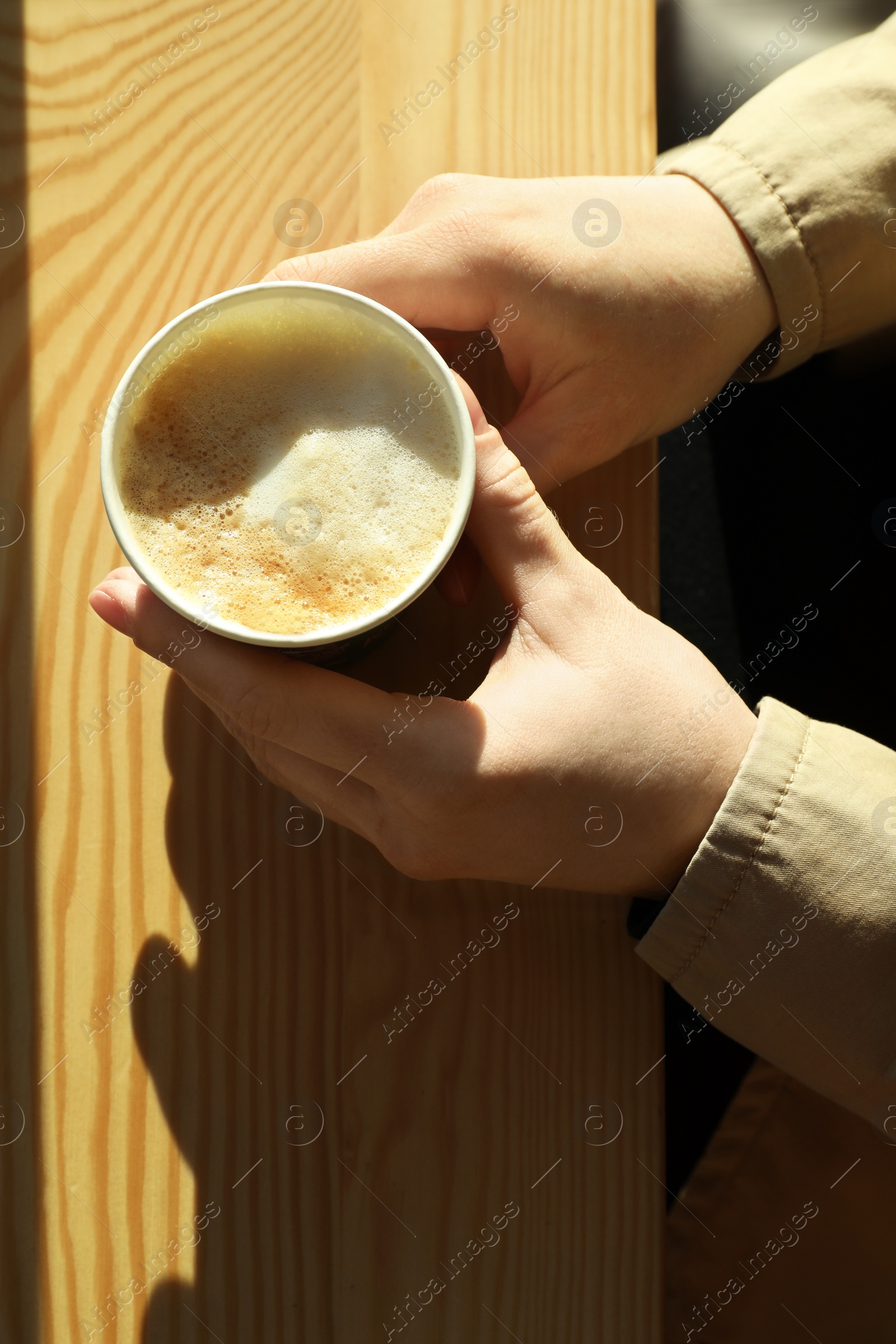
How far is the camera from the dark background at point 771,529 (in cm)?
134

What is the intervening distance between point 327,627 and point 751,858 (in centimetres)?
44

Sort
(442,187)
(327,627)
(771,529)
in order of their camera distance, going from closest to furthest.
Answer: (327,627) → (442,187) → (771,529)

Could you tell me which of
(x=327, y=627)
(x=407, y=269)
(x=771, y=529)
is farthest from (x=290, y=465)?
(x=771, y=529)

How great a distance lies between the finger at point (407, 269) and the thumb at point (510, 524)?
0.55 feet

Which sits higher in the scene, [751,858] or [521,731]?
[521,731]

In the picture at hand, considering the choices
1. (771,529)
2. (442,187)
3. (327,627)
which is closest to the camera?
(327,627)

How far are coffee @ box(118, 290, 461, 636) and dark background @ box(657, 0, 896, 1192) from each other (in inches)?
38.8

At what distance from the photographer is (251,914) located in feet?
2.80

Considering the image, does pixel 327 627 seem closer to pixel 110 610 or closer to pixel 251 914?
pixel 110 610

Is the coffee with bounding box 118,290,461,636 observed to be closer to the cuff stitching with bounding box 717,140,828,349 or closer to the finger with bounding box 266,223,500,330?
the finger with bounding box 266,223,500,330

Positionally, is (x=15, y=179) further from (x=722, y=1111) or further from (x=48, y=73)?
(x=722, y=1111)

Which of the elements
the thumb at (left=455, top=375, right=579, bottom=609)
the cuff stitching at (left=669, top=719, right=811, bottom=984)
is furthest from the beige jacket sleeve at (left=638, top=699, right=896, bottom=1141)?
the thumb at (left=455, top=375, right=579, bottom=609)

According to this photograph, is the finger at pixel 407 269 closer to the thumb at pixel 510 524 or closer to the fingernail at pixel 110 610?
the thumb at pixel 510 524

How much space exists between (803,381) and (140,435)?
1.19 m
